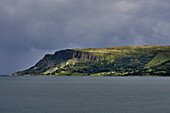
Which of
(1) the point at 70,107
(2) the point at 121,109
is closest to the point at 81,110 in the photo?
(1) the point at 70,107

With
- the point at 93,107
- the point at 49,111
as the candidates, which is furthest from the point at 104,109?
the point at 49,111

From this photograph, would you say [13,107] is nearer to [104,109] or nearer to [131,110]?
[104,109]

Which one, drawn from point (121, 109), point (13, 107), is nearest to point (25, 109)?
point (13, 107)

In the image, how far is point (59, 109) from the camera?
3841 inches

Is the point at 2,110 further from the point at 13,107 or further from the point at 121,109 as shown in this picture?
the point at 121,109

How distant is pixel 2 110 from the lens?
95.9 meters

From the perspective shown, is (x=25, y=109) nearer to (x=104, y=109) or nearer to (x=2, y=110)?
(x=2, y=110)

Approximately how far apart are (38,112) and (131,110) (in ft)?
109

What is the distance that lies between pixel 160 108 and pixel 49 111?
41.4 metres

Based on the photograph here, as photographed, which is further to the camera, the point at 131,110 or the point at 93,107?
the point at 93,107

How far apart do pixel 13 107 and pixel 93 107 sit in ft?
102

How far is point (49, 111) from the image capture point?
307ft

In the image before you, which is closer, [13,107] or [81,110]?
[81,110]

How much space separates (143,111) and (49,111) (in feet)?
109
